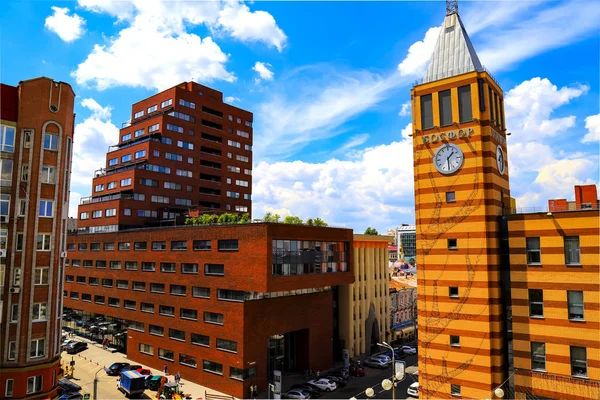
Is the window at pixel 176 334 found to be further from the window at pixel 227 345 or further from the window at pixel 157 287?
the window at pixel 227 345

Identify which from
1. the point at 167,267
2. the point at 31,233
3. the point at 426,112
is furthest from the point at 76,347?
the point at 426,112

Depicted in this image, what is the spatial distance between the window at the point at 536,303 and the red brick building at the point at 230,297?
95.8 feet

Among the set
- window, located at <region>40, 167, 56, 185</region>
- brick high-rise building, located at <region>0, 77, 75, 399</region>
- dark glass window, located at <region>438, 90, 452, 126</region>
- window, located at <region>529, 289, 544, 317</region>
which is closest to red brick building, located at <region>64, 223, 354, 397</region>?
brick high-rise building, located at <region>0, 77, 75, 399</region>

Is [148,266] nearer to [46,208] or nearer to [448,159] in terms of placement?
[46,208]

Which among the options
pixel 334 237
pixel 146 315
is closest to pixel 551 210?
pixel 334 237

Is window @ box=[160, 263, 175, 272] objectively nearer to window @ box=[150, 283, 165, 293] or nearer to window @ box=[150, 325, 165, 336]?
window @ box=[150, 283, 165, 293]

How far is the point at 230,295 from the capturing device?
2185 inches

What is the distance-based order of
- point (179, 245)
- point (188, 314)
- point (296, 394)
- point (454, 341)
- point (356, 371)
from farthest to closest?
point (356, 371)
point (179, 245)
point (188, 314)
point (296, 394)
point (454, 341)

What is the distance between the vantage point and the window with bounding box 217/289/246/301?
178 feet

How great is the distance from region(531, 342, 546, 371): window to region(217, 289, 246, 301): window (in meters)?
33.2

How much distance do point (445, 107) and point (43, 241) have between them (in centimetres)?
4224

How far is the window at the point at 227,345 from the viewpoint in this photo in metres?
53.5

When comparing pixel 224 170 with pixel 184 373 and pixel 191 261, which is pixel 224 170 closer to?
pixel 191 261

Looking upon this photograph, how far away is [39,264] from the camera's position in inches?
1547
